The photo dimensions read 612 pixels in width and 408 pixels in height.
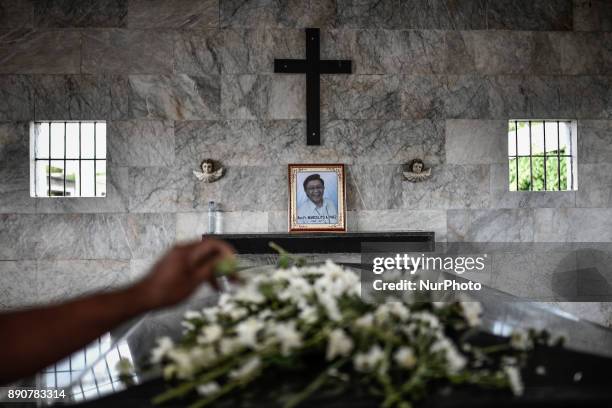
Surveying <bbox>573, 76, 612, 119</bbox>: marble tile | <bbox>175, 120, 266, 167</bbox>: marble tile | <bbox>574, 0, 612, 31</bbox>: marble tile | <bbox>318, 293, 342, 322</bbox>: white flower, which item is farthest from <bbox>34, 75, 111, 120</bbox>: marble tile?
<bbox>574, 0, 612, 31</bbox>: marble tile

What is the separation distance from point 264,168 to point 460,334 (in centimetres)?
360

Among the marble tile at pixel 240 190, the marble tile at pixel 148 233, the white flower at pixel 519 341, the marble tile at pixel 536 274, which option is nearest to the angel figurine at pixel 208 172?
the marble tile at pixel 240 190

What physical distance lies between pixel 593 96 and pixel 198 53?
12.2 ft

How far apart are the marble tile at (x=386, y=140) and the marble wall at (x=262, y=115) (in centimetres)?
1

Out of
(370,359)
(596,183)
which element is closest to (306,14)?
(596,183)

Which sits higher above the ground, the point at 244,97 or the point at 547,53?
the point at 547,53

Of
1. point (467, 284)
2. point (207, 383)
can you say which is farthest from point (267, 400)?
point (467, 284)

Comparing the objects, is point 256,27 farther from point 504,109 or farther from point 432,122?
point 504,109

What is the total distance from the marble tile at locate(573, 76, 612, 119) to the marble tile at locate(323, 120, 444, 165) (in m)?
1.35

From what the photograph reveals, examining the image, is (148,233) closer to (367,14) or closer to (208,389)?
(367,14)

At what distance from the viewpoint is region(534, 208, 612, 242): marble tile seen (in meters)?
4.79

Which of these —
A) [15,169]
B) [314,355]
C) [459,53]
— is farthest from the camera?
[459,53]

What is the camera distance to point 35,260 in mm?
4582

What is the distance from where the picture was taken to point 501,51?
16.0ft
